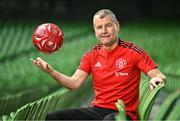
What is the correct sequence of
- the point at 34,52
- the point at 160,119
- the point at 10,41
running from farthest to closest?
the point at 10,41, the point at 34,52, the point at 160,119

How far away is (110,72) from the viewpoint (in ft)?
10.1

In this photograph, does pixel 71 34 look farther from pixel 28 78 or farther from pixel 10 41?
pixel 28 78

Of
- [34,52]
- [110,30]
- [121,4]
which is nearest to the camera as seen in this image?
[110,30]

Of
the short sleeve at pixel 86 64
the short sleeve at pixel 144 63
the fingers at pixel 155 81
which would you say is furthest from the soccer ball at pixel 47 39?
the fingers at pixel 155 81

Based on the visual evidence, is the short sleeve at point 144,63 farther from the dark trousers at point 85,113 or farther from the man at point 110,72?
the dark trousers at point 85,113

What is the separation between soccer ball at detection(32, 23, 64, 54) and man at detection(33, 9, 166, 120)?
287mm

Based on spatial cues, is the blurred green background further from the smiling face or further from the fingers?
the fingers

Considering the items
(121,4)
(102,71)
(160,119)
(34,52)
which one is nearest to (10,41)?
(34,52)

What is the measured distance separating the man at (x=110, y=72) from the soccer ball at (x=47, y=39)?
11.3 inches

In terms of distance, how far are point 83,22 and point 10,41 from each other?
41.4 feet

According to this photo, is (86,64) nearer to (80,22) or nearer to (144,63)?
(144,63)

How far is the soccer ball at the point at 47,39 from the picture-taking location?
337 cm

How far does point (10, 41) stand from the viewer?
1989 cm

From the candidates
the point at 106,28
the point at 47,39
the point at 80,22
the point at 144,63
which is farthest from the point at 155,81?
the point at 80,22
